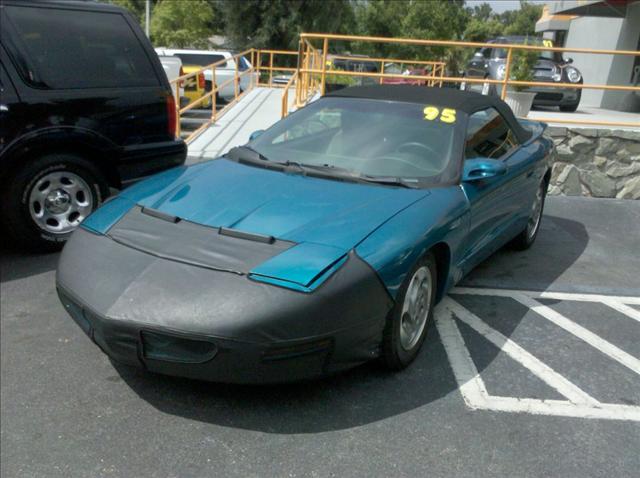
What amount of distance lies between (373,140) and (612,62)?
14788 millimetres

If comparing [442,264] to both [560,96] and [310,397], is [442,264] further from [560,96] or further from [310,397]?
[560,96]

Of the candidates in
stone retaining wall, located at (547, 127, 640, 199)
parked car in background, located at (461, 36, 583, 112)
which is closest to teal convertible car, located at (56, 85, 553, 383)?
stone retaining wall, located at (547, 127, 640, 199)

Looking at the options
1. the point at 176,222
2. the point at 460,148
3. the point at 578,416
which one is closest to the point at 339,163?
the point at 460,148

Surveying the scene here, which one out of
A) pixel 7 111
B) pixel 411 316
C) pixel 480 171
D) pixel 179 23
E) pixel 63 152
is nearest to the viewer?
pixel 411 316

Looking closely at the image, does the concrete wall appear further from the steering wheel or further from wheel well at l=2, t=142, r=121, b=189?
wheel well at l=2, t=142, r=121, b=189

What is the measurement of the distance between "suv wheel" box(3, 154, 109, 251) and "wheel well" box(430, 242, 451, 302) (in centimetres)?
316

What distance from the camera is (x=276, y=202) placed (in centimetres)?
339

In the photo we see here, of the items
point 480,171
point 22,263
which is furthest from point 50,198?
point 480,171

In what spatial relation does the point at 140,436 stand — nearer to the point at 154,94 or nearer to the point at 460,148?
the point at 460,148

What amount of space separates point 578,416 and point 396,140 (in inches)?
79.3

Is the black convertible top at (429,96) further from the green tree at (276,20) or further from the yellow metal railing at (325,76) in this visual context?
the green tree at (276,20)

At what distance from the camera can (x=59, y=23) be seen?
5117 mm

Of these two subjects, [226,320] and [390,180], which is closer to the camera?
[226,320]

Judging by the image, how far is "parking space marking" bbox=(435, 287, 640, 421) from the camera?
3.09 metres
